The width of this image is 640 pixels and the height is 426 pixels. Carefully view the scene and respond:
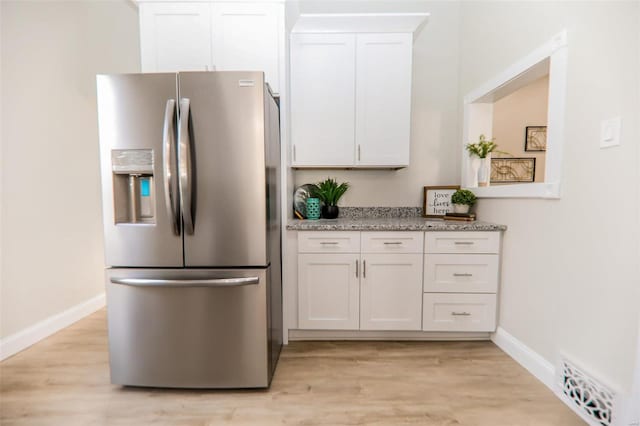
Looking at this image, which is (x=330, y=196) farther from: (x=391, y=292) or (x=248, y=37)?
(x=248, y=37)

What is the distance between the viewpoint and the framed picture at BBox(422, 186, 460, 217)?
9.20 feet

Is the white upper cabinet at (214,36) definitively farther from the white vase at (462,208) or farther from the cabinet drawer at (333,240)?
the white vase at (462,208)

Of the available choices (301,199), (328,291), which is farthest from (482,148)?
(328,291)

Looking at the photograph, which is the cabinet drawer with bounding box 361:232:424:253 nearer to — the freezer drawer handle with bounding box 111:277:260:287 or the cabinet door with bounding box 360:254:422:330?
the cabinet door with bounding box 360:254:422:330

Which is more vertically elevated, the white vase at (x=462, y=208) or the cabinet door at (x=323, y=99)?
the cabinet door at (x=323, y=99)

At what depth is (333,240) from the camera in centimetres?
224

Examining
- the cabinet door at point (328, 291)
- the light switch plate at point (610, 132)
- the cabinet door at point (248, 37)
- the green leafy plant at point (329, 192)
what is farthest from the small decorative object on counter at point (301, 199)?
the light switch plate at point (610, 132)

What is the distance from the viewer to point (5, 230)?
7.02ft

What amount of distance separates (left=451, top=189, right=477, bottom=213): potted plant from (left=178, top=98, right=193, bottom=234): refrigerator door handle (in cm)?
201

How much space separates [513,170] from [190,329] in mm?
3730

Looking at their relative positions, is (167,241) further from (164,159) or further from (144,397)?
(144,397)

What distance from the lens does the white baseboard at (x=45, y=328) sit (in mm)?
2131

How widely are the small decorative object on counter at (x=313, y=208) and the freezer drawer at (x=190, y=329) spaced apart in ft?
2.96

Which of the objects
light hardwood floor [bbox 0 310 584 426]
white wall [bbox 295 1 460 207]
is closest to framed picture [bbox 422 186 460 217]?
white wall [bbox 295 1 460 207]
